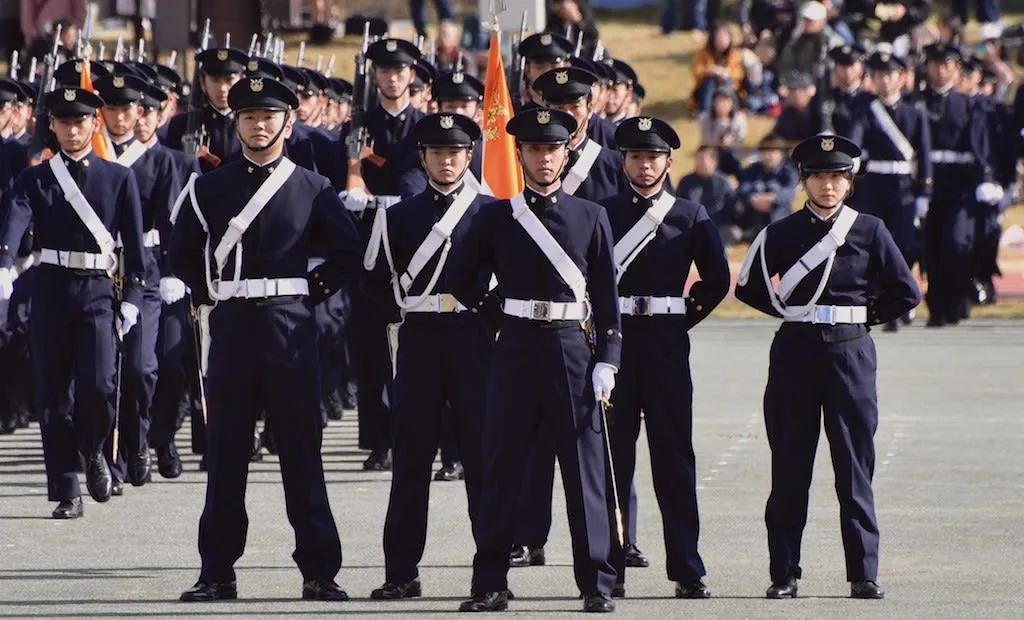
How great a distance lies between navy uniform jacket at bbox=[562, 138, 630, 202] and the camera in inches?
535

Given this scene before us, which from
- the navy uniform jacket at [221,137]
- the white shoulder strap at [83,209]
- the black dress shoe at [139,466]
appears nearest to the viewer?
the white shoulder strap at [83,209]

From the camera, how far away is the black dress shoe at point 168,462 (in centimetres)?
1587

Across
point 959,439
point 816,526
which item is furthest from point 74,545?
point 959,439

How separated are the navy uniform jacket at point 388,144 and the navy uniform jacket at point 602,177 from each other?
257cm

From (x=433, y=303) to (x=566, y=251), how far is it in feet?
3.31

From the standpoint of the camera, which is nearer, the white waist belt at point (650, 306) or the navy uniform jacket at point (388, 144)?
the white waist belt at point (650, 306)

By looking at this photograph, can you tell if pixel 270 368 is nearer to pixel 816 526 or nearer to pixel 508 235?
pixel 508 235

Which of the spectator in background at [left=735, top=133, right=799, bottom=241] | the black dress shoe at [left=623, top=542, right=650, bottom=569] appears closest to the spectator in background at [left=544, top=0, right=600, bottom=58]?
the spectator in background at [left=735, top=133, right=799, bottom=241]

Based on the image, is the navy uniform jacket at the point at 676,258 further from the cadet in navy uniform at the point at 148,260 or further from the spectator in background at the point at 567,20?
the spectator in background at the point at 567,20

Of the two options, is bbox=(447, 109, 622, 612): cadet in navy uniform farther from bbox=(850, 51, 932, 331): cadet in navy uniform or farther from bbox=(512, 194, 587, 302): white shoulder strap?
bbox=(850, 51, 932, 331): cadet in navy uniform

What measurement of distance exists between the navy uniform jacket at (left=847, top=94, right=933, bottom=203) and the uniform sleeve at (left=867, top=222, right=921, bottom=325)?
11471 mm

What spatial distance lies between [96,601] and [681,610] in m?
2.37

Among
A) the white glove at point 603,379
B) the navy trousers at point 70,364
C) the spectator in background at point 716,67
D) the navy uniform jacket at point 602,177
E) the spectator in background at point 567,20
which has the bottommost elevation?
the navy trousers at point 70,364

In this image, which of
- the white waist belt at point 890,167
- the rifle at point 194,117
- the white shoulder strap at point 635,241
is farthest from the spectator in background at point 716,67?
the white shoulder strap at point 635,241
